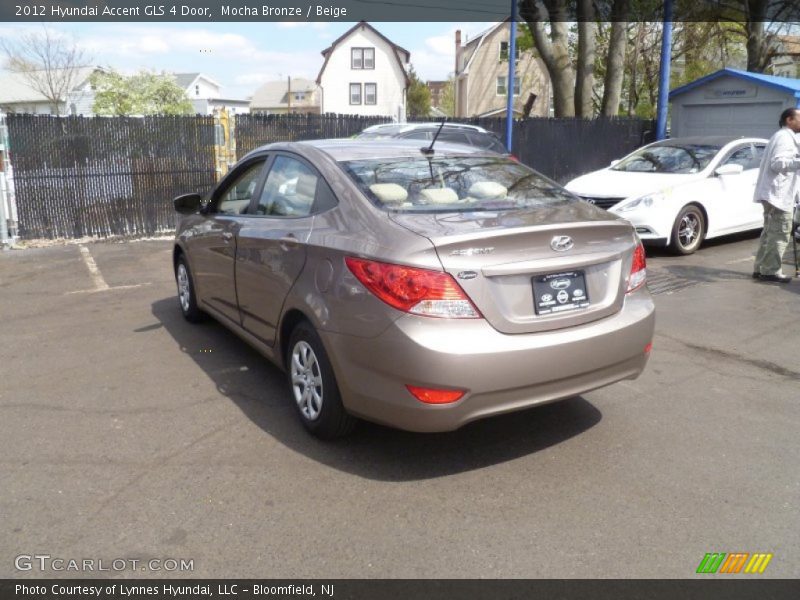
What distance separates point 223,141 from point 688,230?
754cm

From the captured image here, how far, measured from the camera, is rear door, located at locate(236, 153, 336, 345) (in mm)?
4180

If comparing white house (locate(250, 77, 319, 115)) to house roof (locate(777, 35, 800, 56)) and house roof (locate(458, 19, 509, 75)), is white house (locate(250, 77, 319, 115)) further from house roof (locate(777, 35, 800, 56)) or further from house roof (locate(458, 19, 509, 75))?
house roof (locate(777, 35, 800, 56))

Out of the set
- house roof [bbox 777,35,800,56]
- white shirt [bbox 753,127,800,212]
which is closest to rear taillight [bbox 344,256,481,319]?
white shirt [bbox 753,127,800,212]

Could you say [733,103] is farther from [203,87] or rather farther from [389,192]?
[203,87]

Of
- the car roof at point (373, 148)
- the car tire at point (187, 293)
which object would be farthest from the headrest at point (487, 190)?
the car tire at point (187, 293)

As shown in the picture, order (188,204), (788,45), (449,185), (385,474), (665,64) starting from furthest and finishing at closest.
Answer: (788,45) → (665,64) → (188,204) → (449,185) → (385,474)

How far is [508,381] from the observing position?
3.43 metres

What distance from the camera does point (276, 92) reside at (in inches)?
3433

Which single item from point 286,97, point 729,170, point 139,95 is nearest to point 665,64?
point 729,170

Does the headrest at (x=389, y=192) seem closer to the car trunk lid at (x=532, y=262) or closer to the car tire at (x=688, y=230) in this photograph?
the car trunk lid at (x=532, y=262)

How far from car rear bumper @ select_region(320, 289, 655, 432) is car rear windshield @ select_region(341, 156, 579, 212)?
0.81 metres

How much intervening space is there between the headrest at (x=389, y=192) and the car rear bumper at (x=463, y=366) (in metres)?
0.83
